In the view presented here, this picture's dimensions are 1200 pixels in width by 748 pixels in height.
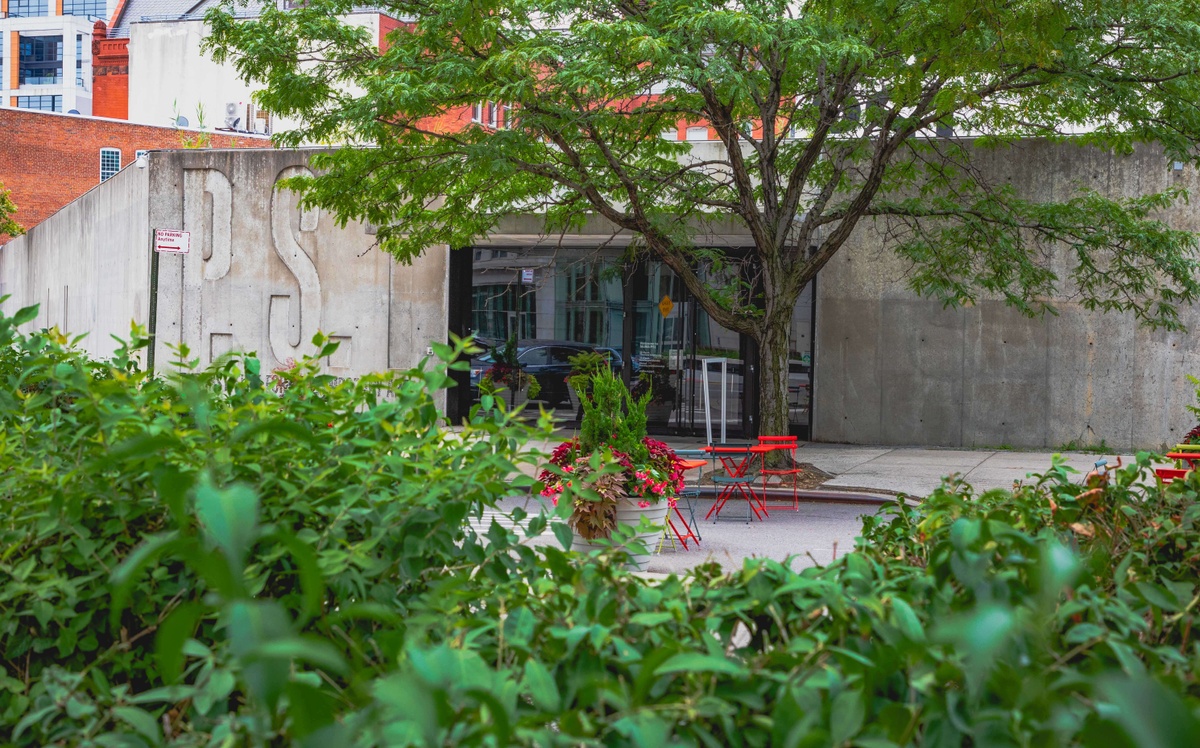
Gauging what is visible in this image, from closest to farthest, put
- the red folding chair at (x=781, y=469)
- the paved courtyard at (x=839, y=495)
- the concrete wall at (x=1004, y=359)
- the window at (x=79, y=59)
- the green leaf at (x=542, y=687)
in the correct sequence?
the green leaf at (x=542, y=687)
the paved courtyard at (x=839, y=495)
the red folding chair at (x=781, y=469)
the concrete wall at (x=1004, y=359)
the window at (x=79, y=59)

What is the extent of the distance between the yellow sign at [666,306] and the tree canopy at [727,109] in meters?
4.17

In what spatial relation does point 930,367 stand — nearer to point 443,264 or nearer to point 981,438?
point 981,438

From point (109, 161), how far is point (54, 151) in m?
2.14

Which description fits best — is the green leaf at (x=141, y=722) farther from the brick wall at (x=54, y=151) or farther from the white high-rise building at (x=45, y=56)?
the white high-rise building at (x=45, y=56)

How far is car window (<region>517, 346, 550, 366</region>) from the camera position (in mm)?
22812

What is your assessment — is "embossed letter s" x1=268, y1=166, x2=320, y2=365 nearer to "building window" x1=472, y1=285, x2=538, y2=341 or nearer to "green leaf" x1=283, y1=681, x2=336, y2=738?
"building window" x1=472, y1=285, x2=538, y2=341

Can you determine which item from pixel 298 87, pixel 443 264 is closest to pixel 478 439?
pixel 298 87

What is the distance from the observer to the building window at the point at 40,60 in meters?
88.8

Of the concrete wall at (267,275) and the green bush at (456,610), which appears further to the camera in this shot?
the concrete wall at (267,275)

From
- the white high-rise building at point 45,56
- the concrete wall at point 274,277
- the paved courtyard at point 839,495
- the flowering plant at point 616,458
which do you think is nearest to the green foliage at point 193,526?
the paved courtyard at point 839,495

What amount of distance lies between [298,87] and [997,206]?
9.45m

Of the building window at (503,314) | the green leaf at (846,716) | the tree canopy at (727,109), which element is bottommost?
the green leaf at (846,716)

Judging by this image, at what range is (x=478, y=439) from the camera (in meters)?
3.16

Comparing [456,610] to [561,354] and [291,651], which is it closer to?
[291,651]
